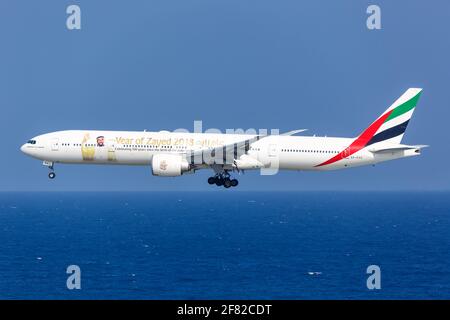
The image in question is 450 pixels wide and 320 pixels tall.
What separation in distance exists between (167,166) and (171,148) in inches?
87.9

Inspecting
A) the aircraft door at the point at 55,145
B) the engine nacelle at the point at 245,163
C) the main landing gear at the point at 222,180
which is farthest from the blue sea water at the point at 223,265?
the aircraft door at the point at 55,145

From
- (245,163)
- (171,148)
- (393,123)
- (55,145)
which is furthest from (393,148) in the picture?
(55,145)

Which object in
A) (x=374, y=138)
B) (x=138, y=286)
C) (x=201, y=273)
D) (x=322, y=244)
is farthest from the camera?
(x=322, y=244)

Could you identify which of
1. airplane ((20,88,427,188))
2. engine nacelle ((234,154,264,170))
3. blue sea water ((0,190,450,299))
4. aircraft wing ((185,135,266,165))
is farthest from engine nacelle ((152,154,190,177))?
blue sea water ((0,190,450,299))

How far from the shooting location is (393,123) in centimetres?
7462

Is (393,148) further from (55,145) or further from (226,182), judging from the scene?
(55,145)

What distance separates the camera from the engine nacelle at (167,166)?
64125 mm

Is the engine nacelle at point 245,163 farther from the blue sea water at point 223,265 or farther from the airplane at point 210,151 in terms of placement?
the blue sea water at point 223,265

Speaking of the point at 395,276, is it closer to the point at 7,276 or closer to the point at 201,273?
the point at 201,273

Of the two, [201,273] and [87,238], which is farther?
[87,238]

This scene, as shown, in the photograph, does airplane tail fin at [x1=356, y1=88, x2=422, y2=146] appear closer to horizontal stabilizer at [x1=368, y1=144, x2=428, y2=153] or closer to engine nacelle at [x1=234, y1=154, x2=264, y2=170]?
horizontal stabilizer at [x1=368, y1=144, x2=428, y2=153]
